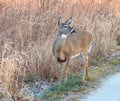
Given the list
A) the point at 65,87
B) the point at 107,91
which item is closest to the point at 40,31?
the point at 65,87

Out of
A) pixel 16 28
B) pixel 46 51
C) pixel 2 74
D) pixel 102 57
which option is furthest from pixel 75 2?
pixel 2 74

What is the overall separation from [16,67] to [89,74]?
1.95m

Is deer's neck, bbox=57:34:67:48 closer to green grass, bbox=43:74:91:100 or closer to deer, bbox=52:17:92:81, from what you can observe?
deer, bbox=52:17:92:81

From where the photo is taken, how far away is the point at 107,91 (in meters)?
7.70

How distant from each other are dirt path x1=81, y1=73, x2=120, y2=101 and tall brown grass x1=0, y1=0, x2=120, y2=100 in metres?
1.10

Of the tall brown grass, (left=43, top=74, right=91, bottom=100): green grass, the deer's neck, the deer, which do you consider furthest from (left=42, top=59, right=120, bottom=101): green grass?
the deer's neck

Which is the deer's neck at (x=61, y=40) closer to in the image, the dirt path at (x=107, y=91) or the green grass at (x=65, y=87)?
the green grass at (x=65, y=87)

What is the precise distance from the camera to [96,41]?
1116 centimetres

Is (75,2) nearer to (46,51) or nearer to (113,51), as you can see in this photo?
(113,51)

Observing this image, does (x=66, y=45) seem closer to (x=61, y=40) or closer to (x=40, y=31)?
(x=61, y=40)

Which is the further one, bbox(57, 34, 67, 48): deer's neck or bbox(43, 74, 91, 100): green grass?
bbox(57, 34, 67, 48): deer's neck

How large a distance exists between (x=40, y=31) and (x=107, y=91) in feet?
10.6

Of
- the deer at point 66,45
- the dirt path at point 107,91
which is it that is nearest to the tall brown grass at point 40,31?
the deer at point 66,45

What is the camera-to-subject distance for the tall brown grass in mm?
8016
